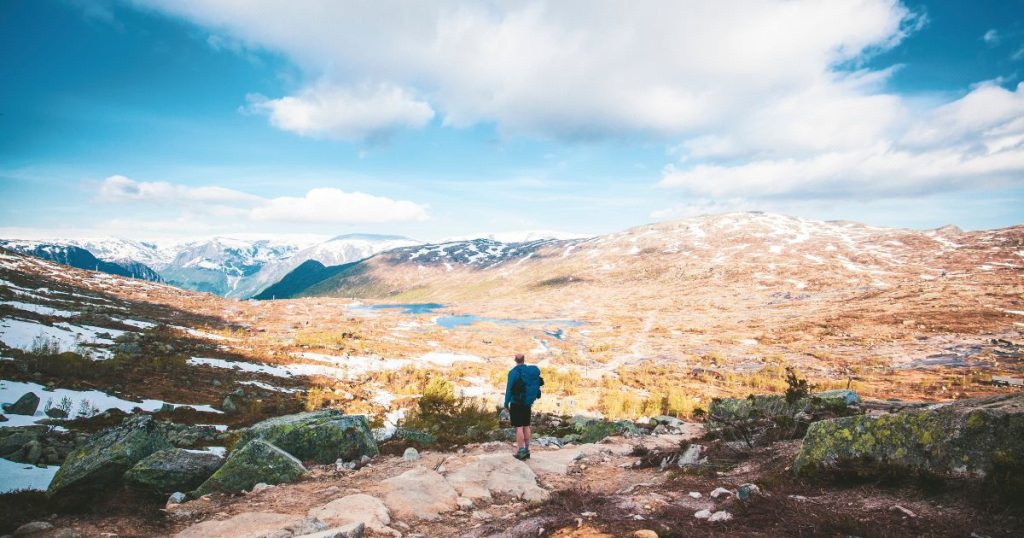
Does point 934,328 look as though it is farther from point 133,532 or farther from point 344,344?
point 133,532

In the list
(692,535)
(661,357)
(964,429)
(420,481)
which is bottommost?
(661,357)

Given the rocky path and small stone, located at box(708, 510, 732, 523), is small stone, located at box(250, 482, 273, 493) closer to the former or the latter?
the rocky path

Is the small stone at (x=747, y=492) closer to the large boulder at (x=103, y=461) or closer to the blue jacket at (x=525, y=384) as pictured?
the blue jacket at (x=525, y=384)

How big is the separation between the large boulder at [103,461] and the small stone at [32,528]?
111 centimetres

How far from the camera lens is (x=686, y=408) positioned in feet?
85.6

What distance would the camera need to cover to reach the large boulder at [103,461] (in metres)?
7.53

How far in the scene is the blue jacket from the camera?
38.3ft

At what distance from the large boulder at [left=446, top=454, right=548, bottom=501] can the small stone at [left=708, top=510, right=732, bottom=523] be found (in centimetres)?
359

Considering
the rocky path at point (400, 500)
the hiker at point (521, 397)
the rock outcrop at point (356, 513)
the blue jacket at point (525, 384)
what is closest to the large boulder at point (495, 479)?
the rocky path at point (400, 500)

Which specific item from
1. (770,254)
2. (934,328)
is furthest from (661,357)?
(770,254)

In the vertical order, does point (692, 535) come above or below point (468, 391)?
above

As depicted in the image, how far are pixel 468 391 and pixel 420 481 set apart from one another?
2828cm

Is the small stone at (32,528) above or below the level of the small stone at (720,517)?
below

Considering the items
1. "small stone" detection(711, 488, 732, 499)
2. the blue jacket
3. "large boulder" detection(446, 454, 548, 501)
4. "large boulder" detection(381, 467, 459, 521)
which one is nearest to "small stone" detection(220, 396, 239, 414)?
"large boulder" detection(381, 467, 459, 521)
